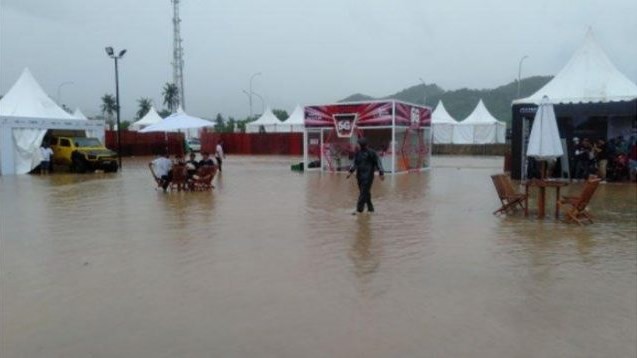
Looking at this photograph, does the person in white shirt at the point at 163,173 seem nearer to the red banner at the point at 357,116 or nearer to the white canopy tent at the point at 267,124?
the red banner at the point at 357,116

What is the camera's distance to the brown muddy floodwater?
500 centimetres

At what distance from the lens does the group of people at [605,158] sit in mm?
19797

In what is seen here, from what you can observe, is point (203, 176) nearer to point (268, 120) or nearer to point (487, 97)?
point (268, 120)

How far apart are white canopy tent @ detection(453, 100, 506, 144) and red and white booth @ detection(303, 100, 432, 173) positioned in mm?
22828

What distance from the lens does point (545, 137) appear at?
13.1 meters

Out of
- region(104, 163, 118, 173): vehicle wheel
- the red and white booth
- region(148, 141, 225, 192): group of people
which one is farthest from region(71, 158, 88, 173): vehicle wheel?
region(148, 141, 225, 192): group of people

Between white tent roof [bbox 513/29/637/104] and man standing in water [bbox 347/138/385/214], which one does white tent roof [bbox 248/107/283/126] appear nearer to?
white tent roof [bbox 513/29/637/104]

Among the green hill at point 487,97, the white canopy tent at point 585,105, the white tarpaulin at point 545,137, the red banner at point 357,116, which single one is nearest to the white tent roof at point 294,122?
the red banner at point 357,116

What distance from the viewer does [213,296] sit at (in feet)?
20.5

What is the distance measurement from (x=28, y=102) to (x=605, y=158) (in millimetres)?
25648

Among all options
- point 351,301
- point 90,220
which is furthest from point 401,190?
point 351,301

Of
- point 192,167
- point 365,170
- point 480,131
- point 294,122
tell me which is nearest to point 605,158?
point 365,170

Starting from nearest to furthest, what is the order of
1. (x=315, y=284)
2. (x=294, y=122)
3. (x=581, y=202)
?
(x=315, y=284) → (x=581, y=202) → (x=294, y=122)

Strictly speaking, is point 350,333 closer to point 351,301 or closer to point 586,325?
point 351,301
